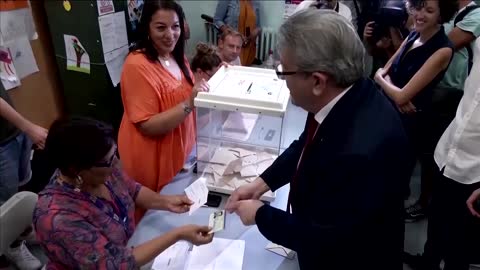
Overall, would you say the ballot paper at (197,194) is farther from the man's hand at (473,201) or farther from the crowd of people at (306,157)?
the man's hand at (473,201)

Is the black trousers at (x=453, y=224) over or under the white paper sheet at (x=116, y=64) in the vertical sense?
under

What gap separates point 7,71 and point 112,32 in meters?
0.77

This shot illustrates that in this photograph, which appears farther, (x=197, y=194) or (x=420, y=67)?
(x=420, y=67)

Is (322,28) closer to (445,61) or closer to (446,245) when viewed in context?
(445,61)

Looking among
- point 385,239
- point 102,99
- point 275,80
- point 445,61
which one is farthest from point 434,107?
point 102,99

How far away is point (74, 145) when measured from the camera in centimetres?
96

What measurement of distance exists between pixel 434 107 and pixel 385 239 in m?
1.62

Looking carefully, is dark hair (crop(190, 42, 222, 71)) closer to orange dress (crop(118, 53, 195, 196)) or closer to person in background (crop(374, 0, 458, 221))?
orange dress (crop(118, 53, 195, 196))

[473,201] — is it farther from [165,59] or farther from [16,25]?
[16,25]

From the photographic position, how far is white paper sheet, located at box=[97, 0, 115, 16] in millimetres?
2621

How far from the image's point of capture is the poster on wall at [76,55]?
9.08ft

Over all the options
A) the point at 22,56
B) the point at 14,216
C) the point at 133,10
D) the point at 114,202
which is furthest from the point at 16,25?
the point at 114,202

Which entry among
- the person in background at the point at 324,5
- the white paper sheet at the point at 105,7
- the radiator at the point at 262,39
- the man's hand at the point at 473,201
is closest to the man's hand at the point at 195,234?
the man's hand at the point at 473,201

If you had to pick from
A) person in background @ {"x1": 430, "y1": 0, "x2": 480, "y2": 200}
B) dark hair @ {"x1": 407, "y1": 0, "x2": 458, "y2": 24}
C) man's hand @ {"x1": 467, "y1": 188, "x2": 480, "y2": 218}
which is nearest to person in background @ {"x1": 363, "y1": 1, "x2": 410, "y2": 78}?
person in background @ {"x1": 430, "y1": 0, "x2": 480, "y2": 200}
